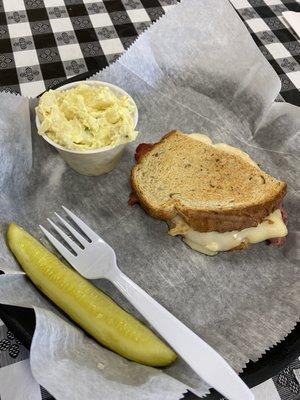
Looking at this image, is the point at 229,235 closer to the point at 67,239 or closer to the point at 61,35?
the point at 67,239

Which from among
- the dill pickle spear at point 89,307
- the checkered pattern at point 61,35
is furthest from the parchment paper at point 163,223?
the checkered pattern at point 61,35

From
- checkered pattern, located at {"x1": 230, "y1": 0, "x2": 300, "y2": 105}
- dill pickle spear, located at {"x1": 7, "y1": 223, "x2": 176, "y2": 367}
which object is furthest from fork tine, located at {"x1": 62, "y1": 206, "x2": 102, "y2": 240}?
checkered pattern, located at {"x1": 230, "y1": 0, "x2": 300, "y2": 105}

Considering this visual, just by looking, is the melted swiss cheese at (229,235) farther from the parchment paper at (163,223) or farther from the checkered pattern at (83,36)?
the checkered pattern at (83,36)

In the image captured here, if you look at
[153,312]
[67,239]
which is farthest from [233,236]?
[67,239]

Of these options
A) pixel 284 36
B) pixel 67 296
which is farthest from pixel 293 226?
pixel 284 36

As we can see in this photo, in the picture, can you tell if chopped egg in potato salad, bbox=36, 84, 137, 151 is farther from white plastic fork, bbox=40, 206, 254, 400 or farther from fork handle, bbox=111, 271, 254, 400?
fork handle, bbox=111, 271, 254, 400

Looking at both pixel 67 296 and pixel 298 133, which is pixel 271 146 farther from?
pixel 67 296
